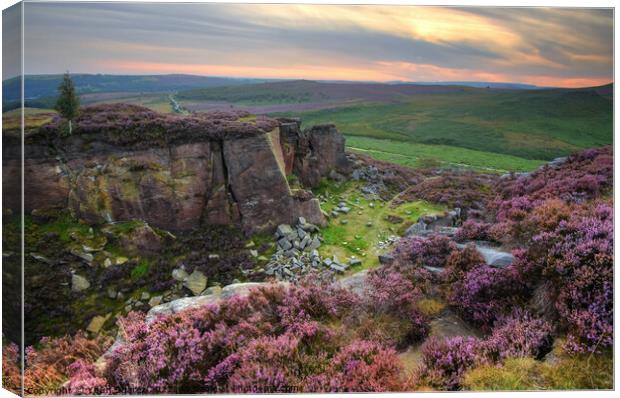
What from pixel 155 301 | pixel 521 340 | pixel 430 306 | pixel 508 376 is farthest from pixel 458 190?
pixel 155 301

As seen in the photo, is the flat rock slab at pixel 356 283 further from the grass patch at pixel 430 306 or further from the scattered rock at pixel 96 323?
the scattered rock at pixel 96 323

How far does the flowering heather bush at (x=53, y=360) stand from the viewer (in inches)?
230

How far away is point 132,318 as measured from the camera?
6.59 meters

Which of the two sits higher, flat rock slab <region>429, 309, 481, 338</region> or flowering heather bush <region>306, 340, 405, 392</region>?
flat rock slab <region>429, 309, 481, 338</region>

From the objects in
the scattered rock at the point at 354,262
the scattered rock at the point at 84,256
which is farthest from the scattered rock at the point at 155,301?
the scattered rock at the point at 354,262

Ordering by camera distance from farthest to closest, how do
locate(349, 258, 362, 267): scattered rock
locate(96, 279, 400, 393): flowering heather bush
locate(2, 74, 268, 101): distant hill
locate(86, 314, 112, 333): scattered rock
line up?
1. locate(349, 258, 362, 267): scattered rock
2. locate(86, 314, 112, 333): scattered rock
3. locate(2, 74, 268, 101): distant hill
4. locate(96, 279, 400, 393): flowering heather bush

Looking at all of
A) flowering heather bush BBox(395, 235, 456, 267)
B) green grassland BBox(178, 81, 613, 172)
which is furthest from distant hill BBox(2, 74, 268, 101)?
flowering heather bush BBox(395, 235, 456, 267)

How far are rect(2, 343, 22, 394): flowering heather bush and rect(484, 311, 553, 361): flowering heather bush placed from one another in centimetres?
718

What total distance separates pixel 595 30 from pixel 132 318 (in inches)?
397

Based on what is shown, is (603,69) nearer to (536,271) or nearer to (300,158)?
(536,271)

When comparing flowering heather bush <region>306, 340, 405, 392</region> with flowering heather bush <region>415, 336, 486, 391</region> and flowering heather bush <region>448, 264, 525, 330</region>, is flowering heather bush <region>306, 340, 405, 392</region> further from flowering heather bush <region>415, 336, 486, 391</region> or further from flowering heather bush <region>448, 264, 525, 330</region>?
flowering heather bush <region>448, 264, 525, 330</region>

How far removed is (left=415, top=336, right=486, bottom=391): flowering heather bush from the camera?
5449mm

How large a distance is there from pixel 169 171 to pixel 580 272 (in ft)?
31.7

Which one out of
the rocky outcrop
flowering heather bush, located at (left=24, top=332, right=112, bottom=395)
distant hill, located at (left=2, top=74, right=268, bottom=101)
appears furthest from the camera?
the rocky outcrop
